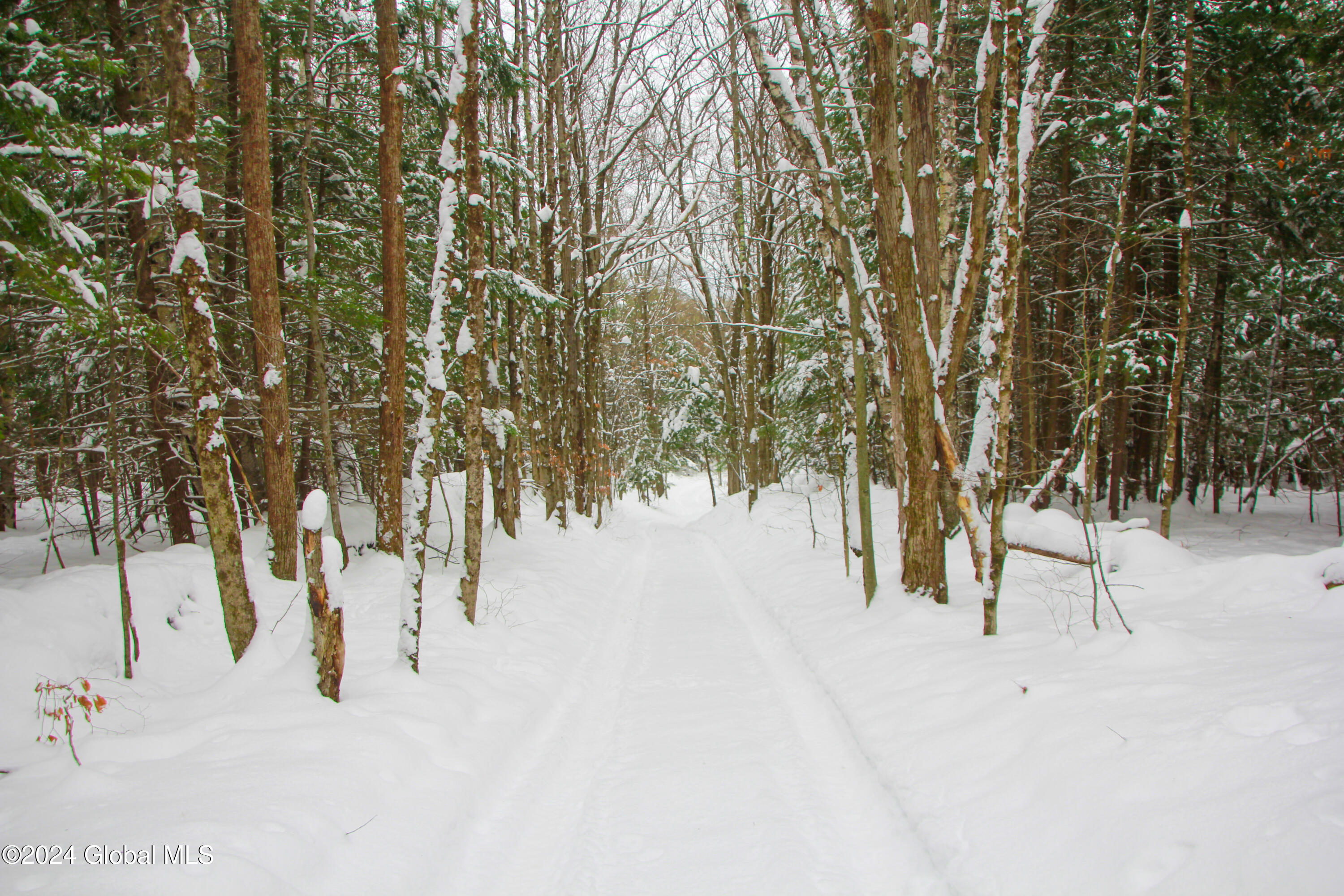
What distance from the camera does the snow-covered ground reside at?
277 cm

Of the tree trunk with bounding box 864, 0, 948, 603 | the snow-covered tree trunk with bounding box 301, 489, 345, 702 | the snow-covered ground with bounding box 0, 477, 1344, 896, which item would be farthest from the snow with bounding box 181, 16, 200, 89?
the tree trunk with bounding box 864, 0, 948, 603


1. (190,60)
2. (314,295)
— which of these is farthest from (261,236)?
(314,295)

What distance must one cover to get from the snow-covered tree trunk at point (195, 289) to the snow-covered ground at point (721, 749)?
1099 millimetres

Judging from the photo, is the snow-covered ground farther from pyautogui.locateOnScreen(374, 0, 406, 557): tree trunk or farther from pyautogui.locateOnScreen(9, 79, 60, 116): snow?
pyautogui.locateOnScreen(9, 79, 60, 116): snow

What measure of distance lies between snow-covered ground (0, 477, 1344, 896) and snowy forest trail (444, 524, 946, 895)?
2 centimetres

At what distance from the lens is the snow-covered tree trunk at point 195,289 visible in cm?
471

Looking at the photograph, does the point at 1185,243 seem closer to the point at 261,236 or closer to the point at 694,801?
the point at 694,801

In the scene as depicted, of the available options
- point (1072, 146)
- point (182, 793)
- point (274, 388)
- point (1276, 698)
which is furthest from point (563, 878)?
point (1072, 146)

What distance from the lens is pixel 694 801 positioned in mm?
3885

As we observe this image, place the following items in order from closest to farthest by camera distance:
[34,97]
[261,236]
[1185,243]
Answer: [34,97] < [261,236] < [1185,243]

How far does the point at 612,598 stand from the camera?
35.7 ft

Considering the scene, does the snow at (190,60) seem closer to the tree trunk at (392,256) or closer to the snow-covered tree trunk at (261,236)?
the snow-covered tree trunk at (261,236)

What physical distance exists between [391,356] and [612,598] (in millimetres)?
5311

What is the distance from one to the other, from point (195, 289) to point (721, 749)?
5181mm
